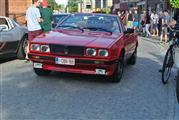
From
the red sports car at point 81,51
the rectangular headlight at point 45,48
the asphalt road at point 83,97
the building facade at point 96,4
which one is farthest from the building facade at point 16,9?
the building facade at point 96,4

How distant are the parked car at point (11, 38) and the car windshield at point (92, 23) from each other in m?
1.93

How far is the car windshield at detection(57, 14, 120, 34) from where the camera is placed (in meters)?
9.48

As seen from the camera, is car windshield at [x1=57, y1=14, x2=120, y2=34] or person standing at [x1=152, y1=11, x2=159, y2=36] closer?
car windshield at [x1=57, y1=14, x2=120, y2=34]

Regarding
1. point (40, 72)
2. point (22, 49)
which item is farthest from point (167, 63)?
point (22, 49)

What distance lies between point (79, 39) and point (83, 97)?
1.57m

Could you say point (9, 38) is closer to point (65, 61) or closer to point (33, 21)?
point (33, 21)

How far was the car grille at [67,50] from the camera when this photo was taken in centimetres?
807

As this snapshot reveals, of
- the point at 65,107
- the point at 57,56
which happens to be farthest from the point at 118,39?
the point at 65,107

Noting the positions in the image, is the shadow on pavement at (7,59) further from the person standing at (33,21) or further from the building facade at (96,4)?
the building facade at (96,4)

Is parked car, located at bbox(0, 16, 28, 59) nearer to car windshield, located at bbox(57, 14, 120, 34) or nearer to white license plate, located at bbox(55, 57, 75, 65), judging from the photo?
car windshield, located at bbox(57, 14, 120, 34)

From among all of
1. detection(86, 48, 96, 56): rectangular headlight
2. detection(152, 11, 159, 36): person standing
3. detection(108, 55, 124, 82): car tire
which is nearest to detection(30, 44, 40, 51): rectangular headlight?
detection(86, 48, 96, 56): rectangular headlight

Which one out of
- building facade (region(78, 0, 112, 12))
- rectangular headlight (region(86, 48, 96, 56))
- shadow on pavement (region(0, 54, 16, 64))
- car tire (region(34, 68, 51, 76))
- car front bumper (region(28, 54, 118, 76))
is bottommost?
building facade (region(78, 0, 112, 12))

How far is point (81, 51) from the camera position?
8070 millimetres

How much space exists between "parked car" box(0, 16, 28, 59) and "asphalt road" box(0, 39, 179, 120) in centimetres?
94
